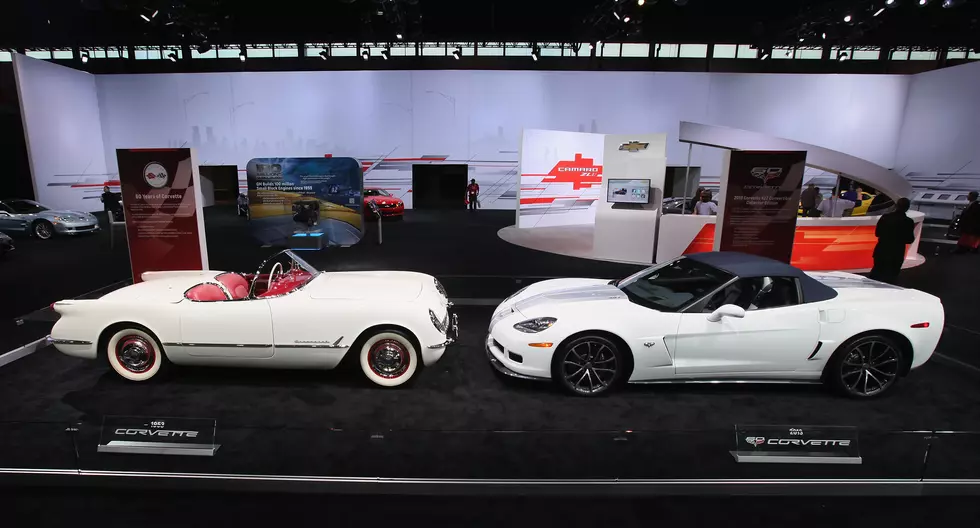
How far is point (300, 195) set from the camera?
10836mm

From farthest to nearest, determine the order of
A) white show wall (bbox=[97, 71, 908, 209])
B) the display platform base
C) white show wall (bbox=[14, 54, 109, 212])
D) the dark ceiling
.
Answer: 1. white show wall (bbox=[97, 71, 908, 209])
2. the dark ceiling
3. white show wall (bbox=[14, 54, 109, 212])
4. the display platform base

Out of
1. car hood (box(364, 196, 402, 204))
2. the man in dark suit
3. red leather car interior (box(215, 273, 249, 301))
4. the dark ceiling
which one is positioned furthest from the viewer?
the dark ceiling

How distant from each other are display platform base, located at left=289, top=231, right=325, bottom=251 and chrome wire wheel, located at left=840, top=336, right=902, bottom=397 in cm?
1006

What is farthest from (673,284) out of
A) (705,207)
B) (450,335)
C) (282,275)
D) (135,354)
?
(705,207)

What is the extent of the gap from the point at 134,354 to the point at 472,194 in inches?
570

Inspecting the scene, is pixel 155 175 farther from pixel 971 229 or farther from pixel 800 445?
pixel 971 229

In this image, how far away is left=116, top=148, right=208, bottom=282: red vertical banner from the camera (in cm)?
582

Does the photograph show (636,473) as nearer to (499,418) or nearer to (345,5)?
(499,418)

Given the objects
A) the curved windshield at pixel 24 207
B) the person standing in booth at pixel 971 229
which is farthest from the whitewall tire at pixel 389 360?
the person standing in booth at pixel 971 229

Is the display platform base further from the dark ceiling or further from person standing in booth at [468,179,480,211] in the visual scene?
the dark ceiling

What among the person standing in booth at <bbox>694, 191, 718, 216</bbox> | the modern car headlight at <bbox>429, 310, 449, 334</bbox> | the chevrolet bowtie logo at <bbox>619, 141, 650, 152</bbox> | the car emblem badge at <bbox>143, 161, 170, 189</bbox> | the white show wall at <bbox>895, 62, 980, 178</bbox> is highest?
the white show wall at <bbox>895, 62, 980, 178</bbox>

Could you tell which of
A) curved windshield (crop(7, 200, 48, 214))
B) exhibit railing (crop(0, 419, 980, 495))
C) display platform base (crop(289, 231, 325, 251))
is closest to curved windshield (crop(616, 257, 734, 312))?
exhibit railing (crop(0, 419, 980, 495))

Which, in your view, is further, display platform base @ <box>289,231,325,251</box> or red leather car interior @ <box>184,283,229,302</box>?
display platform base @ <box>289,231,325,251</box>

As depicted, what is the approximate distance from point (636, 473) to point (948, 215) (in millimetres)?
20264
